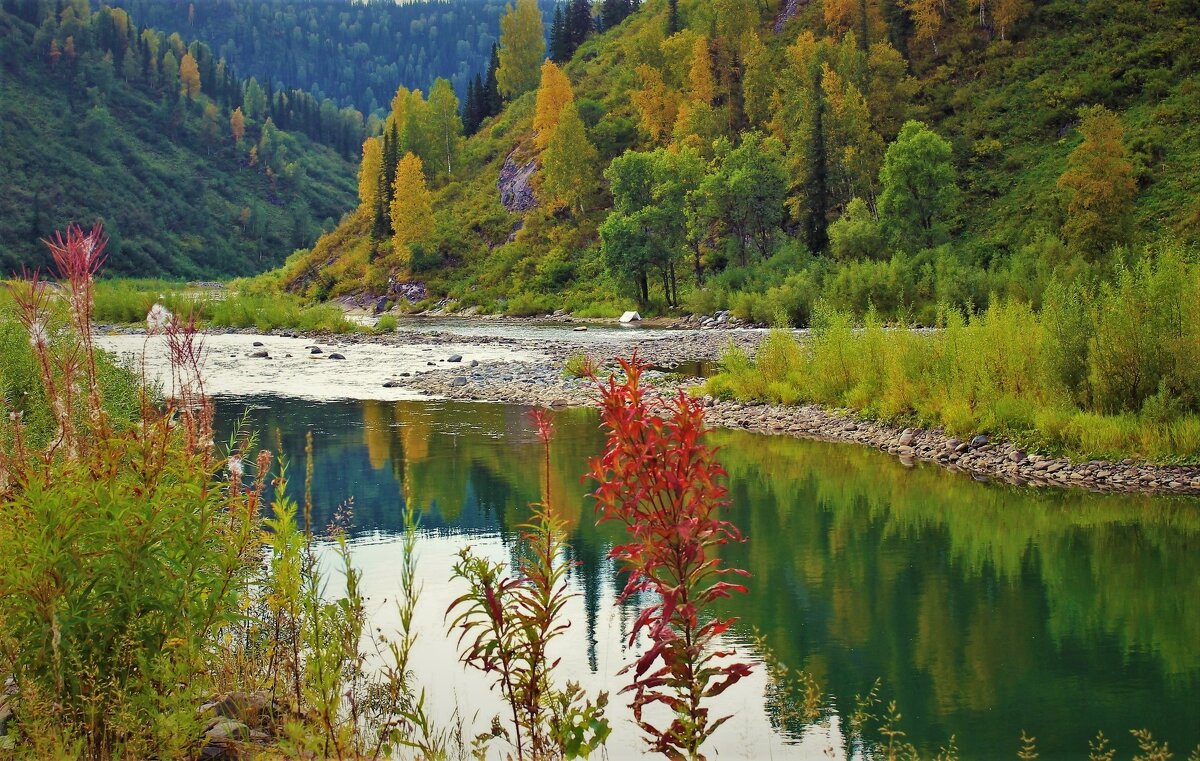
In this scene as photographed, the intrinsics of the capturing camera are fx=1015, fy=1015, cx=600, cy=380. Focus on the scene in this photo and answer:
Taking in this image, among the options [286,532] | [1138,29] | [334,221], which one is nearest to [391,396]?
[286,532]

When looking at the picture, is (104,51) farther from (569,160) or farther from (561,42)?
(569,160)

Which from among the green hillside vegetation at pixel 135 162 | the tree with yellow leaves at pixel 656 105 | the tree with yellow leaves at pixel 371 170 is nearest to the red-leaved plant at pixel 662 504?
the tree with yellow leaves at pixel 656 105

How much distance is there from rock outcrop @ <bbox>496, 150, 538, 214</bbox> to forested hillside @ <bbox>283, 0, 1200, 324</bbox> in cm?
42

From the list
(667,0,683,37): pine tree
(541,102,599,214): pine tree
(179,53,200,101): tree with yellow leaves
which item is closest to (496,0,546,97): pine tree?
(667,0,683,37): pine tree

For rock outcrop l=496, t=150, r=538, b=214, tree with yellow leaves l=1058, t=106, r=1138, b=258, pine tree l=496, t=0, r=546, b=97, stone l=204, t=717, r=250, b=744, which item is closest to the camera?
stone l=204, t=717, r=250, b=744

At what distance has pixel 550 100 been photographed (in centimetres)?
9369

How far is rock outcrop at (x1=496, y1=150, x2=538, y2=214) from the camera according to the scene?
93750 millimetres

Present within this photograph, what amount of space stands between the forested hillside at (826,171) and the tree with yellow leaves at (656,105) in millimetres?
261

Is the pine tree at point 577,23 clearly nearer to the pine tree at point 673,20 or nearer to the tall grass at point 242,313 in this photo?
the pine tree at point 673,20

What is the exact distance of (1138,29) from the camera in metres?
66.6

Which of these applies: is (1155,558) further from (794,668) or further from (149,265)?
(149,265)

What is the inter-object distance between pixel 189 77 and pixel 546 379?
621ft

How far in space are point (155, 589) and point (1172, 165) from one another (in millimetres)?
56484

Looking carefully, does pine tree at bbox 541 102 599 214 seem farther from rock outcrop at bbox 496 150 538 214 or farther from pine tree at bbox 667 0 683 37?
pine tree at bbox 667 0 683 37
